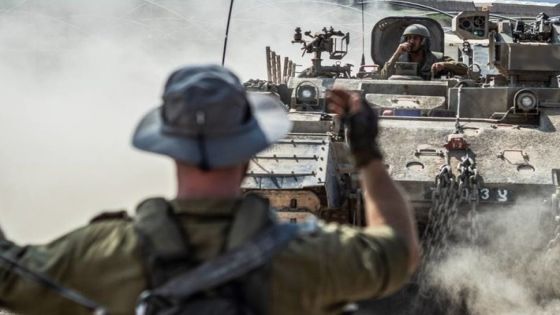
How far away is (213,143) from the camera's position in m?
2.71

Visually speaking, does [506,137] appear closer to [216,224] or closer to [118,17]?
[216,224]

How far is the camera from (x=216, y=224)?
272cm

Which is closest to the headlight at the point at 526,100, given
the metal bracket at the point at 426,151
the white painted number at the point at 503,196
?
the metal bracket at the point at 426,151

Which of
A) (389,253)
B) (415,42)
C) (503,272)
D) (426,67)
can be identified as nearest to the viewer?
(389,253)

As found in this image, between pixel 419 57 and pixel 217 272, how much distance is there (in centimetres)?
1051

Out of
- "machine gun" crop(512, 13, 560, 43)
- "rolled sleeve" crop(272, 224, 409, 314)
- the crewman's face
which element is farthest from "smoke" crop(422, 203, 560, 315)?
"rolled sleeve" crop(272, 224, 409, 314)

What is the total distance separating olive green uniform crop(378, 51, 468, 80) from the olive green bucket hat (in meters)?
9.65

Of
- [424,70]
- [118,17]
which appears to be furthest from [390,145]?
[118,17]

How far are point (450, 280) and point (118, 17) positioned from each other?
21.2 m

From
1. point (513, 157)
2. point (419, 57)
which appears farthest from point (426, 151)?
point (419, 57)

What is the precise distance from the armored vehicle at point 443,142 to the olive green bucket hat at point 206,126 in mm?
5325

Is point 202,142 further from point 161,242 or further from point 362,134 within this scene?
point 362,134

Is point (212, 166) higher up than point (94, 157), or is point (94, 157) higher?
point (212, 166)

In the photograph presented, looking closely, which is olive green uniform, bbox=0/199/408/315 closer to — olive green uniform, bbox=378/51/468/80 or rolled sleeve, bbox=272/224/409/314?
rolled sleeve, bbox=272/224/409/314
